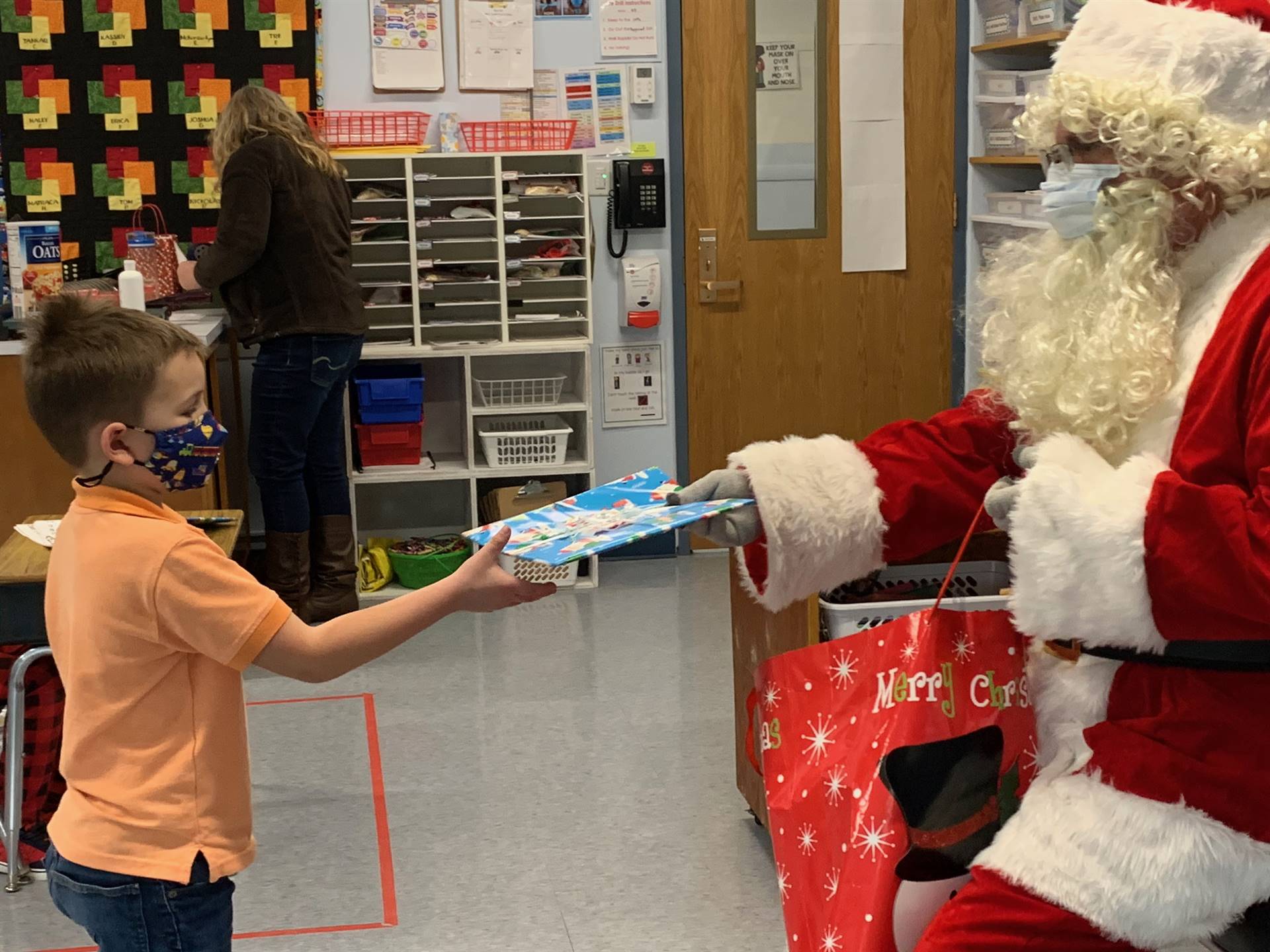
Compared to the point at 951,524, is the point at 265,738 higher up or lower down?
lower down

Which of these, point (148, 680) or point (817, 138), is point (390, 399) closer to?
point (817, 138)

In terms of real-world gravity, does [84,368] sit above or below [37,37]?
below

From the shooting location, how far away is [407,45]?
16.0ft

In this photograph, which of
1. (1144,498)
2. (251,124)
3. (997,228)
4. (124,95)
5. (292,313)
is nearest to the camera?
(1144,498)

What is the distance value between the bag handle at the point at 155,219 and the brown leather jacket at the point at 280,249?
75 cm

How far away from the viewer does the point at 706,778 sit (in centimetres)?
340

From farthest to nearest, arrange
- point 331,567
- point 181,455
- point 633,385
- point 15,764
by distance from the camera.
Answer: point 633,385 → point 331,567 → point 15,764 → point 181,455

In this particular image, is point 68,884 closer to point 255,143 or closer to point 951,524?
point 951,524

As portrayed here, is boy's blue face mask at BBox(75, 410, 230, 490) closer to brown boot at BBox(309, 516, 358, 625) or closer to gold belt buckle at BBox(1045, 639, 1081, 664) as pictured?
gold belt buckle at BBox(1045, 639, 1081, 664)

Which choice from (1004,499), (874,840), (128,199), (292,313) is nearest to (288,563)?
(292,313)

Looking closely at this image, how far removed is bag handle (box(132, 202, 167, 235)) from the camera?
16.1 ft

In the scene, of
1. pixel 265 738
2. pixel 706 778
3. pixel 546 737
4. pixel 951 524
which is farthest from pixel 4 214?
pixel 951 524

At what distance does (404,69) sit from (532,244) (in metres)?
0.72

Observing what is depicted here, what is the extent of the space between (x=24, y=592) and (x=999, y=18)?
3850 mm
